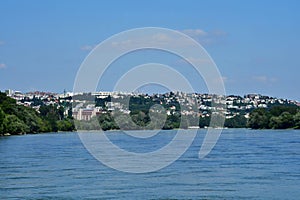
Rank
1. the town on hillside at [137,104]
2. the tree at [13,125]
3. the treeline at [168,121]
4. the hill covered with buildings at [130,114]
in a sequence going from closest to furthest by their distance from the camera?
the tree at [13,125] < the hill covered with buildings at [130,114] < the treeline at [168,121] < the town on hillside at [137,104]

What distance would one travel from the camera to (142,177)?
2556 cm

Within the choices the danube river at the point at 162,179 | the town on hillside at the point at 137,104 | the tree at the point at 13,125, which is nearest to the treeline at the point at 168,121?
the town on hillside at the point at 137,104

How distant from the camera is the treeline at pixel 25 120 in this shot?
70.9m

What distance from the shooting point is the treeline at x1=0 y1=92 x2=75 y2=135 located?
233 ft

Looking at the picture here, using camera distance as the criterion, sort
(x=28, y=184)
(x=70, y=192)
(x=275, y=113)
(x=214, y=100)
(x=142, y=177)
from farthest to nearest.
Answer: (x=214, y=100) → (x=275, y=113) → (x=142, y=177) → (x=28, y=184) → (x=70, y=192)

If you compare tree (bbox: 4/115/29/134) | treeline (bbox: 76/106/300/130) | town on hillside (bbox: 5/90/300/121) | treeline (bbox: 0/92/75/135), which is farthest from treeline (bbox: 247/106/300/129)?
tree (bbox: 4/115/29/134)

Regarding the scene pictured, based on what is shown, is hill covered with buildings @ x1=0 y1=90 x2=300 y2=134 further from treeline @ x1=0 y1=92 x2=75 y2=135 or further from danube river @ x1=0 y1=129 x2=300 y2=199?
danube river @ x1=0 y1=129 x2=300 y2=199

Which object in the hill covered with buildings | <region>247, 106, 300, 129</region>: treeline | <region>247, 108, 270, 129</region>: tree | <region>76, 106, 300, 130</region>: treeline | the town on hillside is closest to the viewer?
the hill covered with buildings

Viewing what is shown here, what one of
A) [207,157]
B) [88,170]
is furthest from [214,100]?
[88,170]

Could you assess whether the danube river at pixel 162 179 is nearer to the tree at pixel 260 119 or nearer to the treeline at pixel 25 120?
the treeline at pixel 25 120

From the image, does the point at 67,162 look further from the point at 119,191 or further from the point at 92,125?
the point at 92,125

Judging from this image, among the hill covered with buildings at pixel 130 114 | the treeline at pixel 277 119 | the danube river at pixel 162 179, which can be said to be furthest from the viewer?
the treeline at pixel 277 119

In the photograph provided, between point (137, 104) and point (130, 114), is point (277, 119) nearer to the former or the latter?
point (130, 114)

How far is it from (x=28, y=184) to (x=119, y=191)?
369cm
